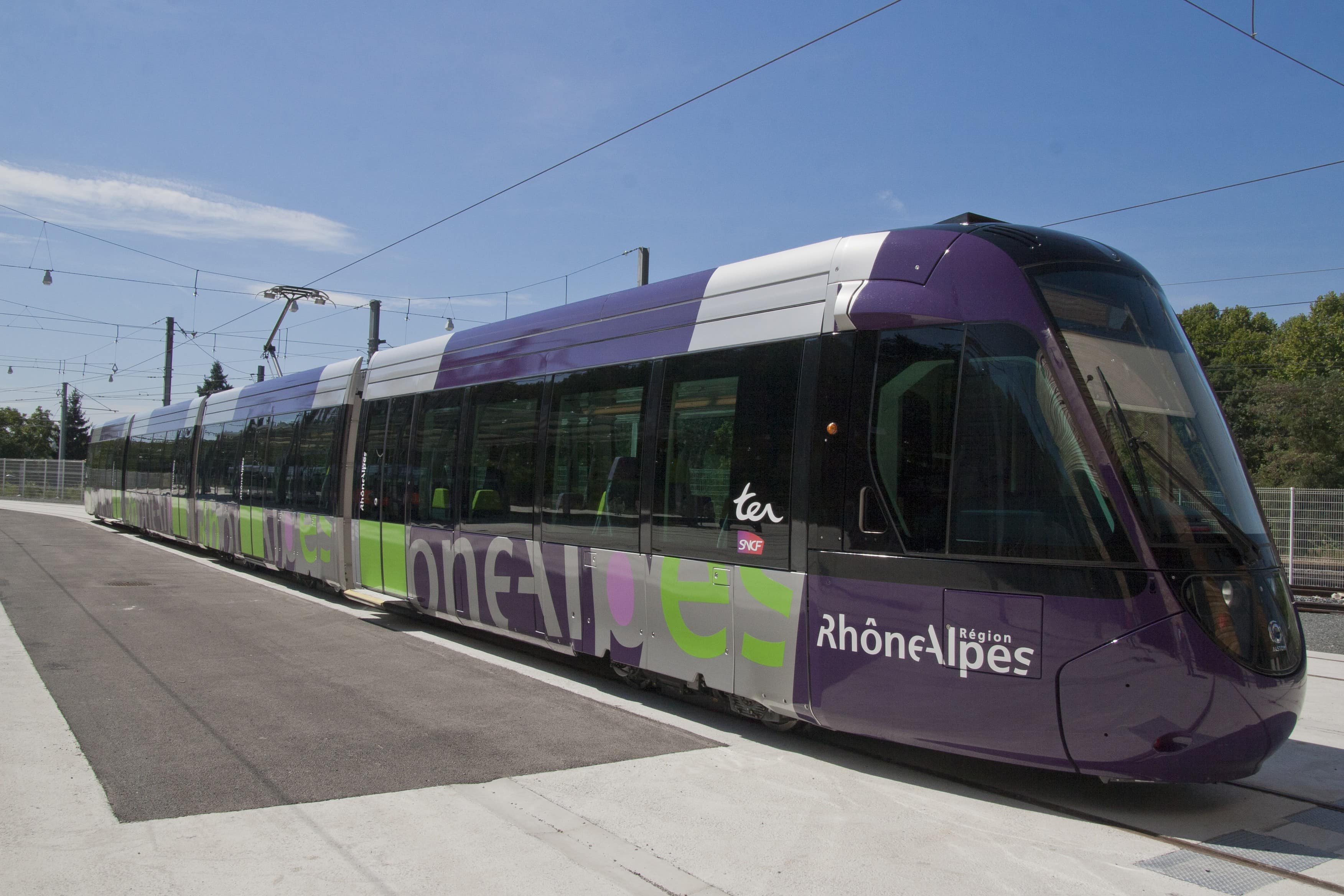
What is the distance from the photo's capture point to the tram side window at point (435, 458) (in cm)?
1042

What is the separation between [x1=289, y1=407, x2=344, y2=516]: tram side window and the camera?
44.8 ft

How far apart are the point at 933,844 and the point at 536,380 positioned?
5.56 metres

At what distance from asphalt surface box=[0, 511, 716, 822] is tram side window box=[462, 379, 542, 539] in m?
1.38

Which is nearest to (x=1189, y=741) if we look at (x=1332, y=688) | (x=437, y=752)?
(x=437, y=752)

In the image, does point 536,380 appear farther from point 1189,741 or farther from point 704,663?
point 1189,741

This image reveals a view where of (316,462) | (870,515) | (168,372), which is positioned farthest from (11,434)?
(870,515)

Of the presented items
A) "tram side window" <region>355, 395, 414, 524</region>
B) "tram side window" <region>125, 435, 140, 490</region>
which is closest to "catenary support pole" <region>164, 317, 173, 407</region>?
"tram side window" <region>125, 435, 140, 490</region>

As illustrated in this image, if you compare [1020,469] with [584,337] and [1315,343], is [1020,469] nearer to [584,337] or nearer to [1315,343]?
[584,337]

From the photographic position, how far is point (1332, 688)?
8.83 m

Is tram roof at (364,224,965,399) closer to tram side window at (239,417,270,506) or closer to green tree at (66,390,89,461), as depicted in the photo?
tram side window at (239,417,270,506)

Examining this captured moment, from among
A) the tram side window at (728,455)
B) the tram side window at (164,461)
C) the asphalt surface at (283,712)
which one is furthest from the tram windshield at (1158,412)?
the tram side window at (164,461)

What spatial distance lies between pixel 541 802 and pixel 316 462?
10.2 metres

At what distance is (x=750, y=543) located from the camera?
6449mm

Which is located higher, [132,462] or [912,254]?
[912,254]
